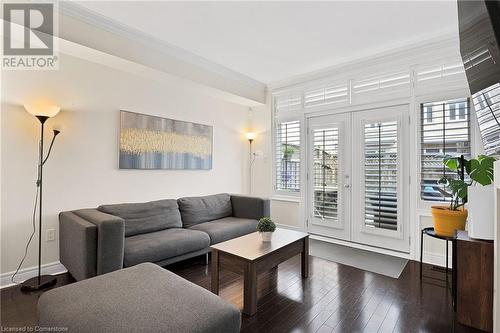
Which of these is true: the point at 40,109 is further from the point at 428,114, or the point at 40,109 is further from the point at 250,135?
the point at 428,114

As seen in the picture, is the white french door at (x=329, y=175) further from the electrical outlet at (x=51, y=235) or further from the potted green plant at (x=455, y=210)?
Result: the electrical outlet at (x=51, y=235)

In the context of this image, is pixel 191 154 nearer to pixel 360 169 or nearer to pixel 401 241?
pixel 360 169

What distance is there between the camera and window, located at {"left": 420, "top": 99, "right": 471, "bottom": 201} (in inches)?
114

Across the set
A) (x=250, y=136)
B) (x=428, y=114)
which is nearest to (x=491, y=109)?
(x=428, y=114)

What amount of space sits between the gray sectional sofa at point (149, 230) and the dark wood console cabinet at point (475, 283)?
7.32 feet

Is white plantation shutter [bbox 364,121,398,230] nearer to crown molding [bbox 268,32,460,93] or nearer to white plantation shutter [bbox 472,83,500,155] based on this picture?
crown molding [bbox 268,32,460,93]

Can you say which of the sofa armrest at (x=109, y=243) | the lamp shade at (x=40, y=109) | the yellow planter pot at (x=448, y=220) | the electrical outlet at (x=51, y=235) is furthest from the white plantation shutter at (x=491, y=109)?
the electrical outlet at (x=51, y=235)

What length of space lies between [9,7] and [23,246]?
2214mm

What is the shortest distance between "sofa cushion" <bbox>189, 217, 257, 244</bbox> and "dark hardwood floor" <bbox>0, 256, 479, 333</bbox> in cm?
38

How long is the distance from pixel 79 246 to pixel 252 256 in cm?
155

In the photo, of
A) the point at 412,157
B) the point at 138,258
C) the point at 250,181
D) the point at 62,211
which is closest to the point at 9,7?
the point at 62,211

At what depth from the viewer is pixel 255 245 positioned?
7.78 feet

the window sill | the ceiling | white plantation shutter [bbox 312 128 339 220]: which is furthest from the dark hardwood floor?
the ceiling

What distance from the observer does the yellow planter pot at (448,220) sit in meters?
2.37
